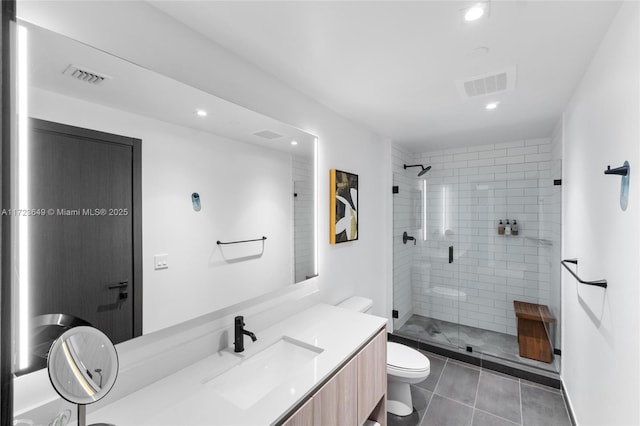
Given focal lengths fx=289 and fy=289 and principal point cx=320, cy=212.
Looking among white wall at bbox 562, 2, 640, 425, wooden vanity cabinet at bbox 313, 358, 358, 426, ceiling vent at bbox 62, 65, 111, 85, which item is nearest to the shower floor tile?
white wall at bbox 562, 2, 640, 425

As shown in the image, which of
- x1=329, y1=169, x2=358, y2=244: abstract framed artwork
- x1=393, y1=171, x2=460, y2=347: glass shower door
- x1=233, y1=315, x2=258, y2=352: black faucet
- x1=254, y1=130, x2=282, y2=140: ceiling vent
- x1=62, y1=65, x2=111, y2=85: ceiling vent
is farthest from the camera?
x1=393, y1=171, x2=460, y2=347: glass shower door

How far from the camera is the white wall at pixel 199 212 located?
3.78 ft

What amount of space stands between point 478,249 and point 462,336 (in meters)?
1.00

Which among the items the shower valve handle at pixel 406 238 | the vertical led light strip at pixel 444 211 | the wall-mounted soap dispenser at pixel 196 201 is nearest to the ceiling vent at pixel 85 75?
the wall-mounted soap dispenser at pixel 196 201

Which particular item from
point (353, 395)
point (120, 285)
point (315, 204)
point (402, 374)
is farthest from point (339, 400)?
point (315, 204)

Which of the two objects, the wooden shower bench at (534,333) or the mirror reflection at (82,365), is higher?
the mirror reflection at (82,365)

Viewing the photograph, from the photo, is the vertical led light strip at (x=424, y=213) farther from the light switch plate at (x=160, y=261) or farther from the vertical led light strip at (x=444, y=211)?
the light switch plate at (x=160, y=261)

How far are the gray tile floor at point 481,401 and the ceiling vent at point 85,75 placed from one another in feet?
8.68

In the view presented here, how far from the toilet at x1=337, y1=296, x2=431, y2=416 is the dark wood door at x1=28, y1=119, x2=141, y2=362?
174 centimetres

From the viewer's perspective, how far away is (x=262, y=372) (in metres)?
1.49

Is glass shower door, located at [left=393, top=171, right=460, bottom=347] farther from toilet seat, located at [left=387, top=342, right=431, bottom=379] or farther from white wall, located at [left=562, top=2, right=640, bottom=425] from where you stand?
white wall, located at [left=562, top=2, right=640, bottom=425]

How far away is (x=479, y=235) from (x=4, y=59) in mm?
3759

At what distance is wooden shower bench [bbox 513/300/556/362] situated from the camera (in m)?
2.84

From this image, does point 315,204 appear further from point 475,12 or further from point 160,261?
point 475,12
